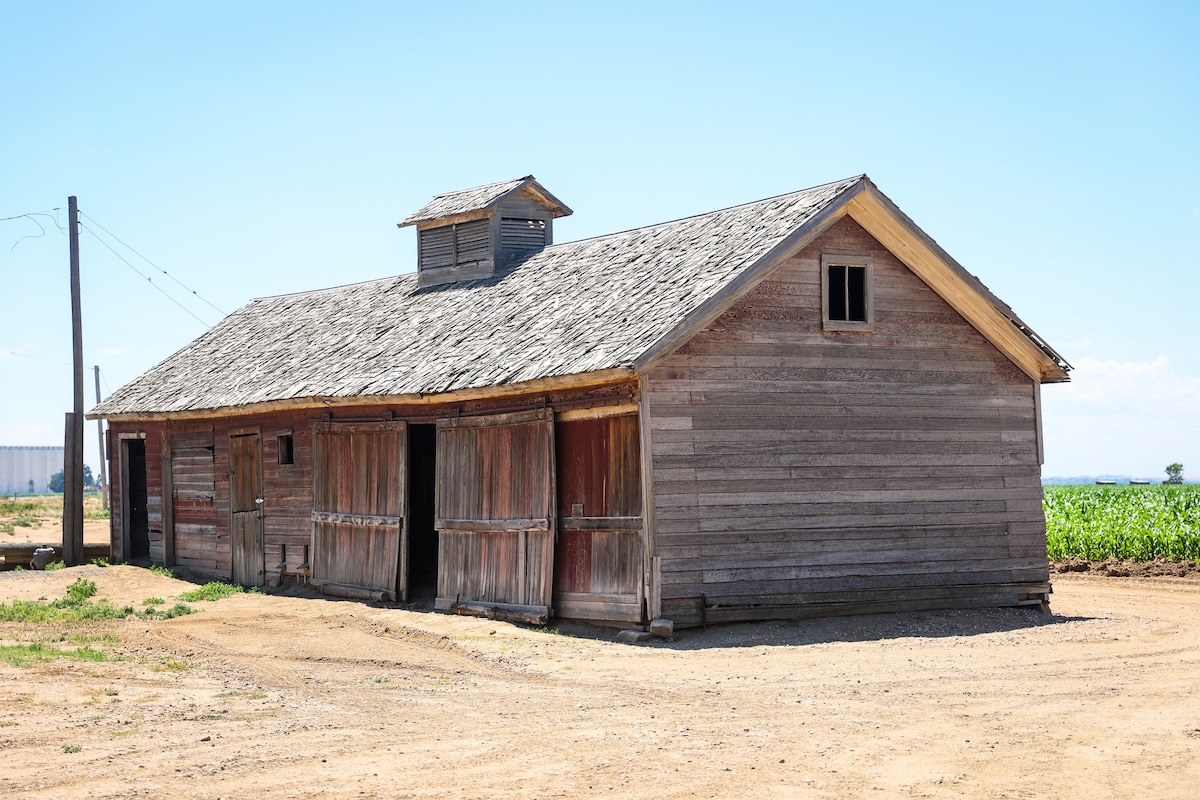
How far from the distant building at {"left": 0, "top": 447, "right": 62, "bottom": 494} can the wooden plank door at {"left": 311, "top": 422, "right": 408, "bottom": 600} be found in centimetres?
17213

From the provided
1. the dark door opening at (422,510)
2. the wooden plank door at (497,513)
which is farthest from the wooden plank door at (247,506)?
the wooden plank door at (497,513)

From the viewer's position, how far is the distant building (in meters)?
177

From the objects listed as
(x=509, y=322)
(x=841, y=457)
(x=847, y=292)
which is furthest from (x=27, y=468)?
(x=841, y=457)

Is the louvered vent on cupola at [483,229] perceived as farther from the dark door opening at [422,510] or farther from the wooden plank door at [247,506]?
the wooden plank door at [247,506]

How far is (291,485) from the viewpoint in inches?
809

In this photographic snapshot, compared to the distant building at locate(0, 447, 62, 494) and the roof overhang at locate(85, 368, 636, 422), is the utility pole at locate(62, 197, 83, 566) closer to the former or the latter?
Answer: the roof overhang at locate(85, 368, 636, 422)

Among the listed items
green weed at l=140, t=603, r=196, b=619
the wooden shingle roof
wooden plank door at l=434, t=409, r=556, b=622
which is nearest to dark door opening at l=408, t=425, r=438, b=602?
the wooden shingle roof

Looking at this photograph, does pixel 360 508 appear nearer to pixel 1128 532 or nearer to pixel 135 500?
pixel 135 500

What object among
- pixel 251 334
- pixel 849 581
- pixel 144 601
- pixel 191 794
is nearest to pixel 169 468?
pixel 251 334

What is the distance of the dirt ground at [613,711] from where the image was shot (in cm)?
764

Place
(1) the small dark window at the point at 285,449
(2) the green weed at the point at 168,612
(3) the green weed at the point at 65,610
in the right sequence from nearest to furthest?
(3) the green weed at the point at 65,610 < (2) the green weed at the point at 168,612 < (1) the small dark window at the point at 285,449

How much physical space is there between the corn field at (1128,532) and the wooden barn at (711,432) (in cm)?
641

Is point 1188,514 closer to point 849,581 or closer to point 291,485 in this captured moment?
point 849,581

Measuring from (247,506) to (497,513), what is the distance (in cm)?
712
